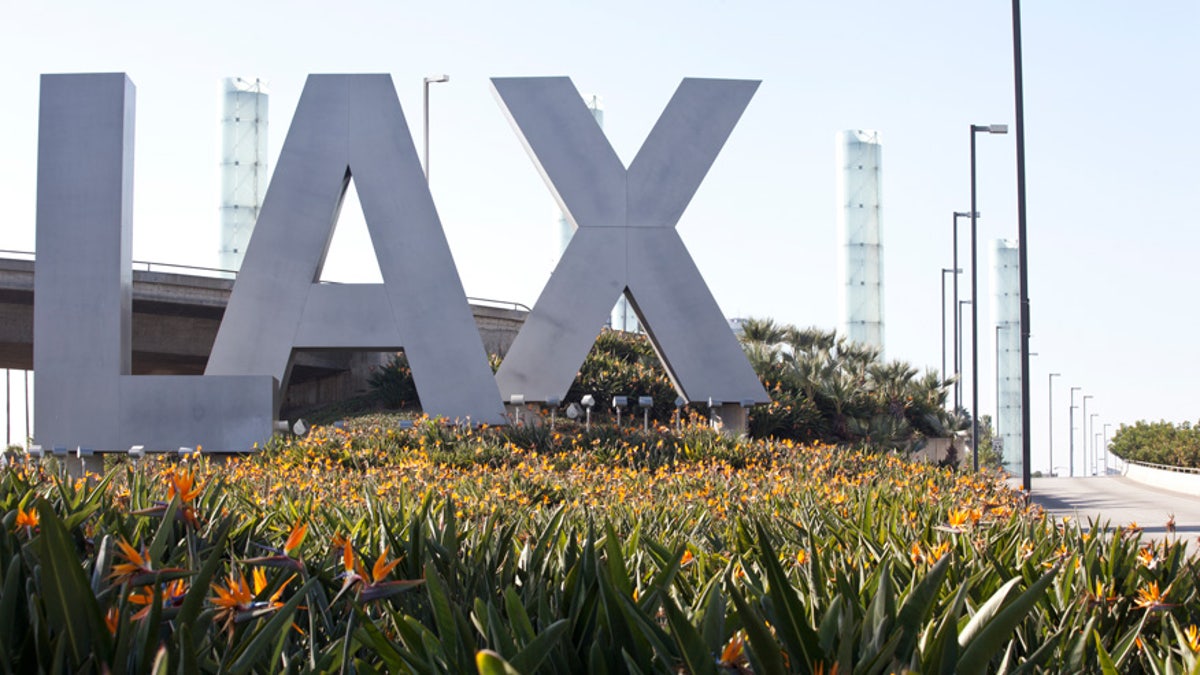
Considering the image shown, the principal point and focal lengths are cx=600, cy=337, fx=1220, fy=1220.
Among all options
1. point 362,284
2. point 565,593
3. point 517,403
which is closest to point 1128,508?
point 517,403

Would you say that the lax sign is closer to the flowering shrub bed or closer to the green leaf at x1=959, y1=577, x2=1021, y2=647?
the flowering shrub bed

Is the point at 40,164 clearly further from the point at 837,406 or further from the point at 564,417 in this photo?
the point at 837,406

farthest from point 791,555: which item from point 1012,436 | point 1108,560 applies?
point 1012,436

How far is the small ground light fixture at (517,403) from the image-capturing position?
18.7 meters

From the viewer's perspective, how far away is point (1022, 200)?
17.2 meters

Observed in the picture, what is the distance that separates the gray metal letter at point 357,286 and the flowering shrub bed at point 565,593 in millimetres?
11107

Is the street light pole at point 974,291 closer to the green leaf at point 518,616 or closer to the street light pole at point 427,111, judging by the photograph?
the street light pole at point 427,111

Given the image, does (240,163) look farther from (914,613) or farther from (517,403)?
(914,613)

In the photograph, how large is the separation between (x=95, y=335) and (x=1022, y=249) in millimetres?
13071

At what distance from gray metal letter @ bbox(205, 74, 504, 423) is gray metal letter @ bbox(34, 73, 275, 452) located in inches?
35.7

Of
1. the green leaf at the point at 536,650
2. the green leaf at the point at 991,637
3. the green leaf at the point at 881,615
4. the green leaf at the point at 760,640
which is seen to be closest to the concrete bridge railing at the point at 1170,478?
the green leaf at the point at 881,615

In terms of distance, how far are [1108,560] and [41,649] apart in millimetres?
3355

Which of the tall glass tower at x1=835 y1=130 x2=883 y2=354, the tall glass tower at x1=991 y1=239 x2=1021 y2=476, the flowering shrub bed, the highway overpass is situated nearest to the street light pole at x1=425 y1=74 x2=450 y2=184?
the highway overpass

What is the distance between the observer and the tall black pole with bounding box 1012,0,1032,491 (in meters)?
16.8
